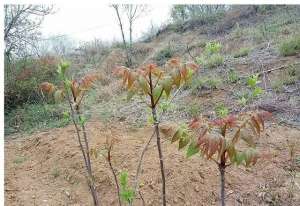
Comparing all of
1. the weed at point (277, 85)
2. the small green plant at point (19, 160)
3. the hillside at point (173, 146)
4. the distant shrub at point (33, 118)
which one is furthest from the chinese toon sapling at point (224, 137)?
A: the distant shrub at point (33, 118)

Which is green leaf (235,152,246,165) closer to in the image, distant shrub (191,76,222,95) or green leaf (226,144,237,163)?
green leaf (226,144,237,163)

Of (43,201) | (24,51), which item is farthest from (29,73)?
(43,201)

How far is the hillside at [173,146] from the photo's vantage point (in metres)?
3.80

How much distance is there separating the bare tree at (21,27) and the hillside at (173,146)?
23.7 inches

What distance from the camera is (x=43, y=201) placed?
399 cm

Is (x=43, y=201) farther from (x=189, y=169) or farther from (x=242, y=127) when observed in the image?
(x=242, y=127)

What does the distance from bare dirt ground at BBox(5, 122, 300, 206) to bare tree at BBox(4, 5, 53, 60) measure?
3.97 m

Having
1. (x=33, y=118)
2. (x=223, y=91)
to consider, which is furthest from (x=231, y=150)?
(x=33, y=118)

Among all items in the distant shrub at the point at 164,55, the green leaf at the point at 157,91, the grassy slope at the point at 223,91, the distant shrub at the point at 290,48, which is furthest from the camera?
the distant shrub at the point at 164,55

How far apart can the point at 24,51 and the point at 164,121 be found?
15.9 ft

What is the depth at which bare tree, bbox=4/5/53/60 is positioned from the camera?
8562 millimetres

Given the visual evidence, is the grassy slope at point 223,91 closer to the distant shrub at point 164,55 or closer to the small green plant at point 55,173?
the distant shrub at point 164,55

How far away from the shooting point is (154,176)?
13.2 feet

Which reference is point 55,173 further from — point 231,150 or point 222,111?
point 231,150
